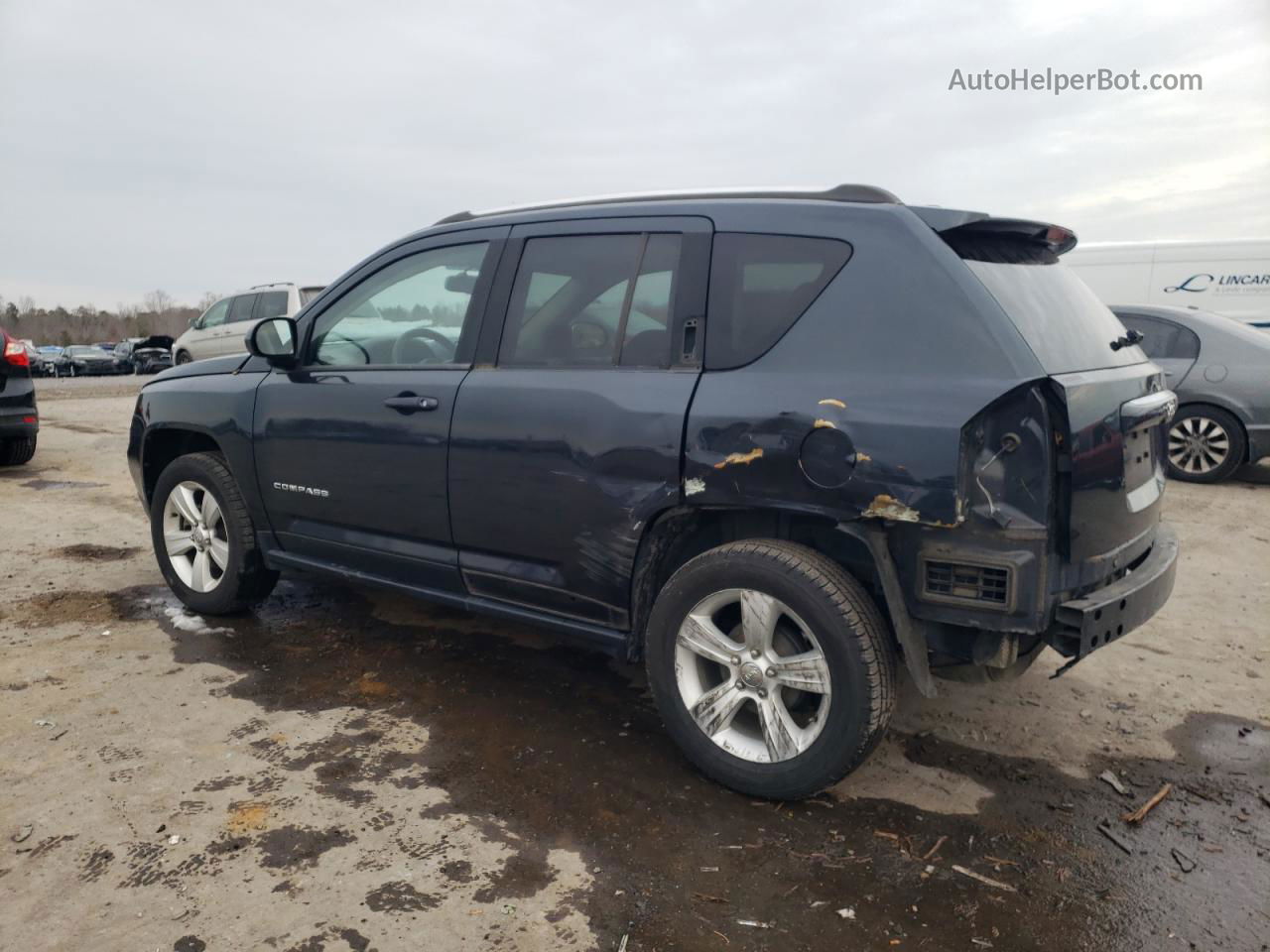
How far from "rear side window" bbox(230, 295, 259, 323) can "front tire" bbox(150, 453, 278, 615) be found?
46.5 ft

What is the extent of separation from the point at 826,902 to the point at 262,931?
1.42m

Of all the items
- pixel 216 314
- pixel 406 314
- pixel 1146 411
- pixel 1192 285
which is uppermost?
pixel 216 314

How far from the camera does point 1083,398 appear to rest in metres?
2.55

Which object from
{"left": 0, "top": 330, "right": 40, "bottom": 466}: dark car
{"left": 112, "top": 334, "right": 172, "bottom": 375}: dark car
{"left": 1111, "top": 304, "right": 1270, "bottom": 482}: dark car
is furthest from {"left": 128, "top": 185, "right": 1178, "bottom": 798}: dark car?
{"left": 112, "top": 334, "right": 172, "bottom": 375}: dark car

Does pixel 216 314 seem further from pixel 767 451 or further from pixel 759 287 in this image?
pixel 767 451

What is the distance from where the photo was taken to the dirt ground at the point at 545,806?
7.44ft

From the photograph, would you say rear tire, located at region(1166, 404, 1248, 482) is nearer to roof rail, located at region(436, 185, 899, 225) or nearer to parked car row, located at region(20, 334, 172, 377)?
roof rail, located at region(436, 185, 899, 225)

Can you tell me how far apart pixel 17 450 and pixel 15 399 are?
659mm

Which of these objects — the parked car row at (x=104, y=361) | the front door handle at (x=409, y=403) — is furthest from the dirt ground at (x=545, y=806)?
the parked car row at (x=104, y=361)

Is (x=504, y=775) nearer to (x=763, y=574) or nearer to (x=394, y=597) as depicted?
(x=763, y=574)

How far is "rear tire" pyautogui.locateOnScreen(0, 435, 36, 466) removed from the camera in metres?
8.62

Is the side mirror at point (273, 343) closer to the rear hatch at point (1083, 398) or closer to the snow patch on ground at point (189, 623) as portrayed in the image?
the snow patch on ground at point (189, 623)

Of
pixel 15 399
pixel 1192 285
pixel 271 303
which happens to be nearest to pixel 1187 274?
pixel 1192 285

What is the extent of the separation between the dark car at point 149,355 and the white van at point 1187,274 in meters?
32.5
